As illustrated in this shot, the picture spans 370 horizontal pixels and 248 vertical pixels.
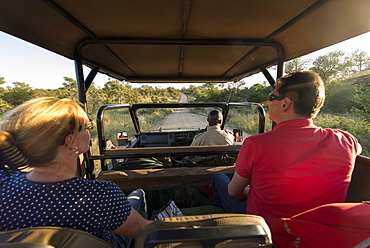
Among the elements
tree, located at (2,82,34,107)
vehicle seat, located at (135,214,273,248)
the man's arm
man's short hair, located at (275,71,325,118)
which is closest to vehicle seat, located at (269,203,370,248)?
vehicle seat, located at (135,214,273,248)

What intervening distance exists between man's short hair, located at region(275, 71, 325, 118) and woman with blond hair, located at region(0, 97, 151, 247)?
4.17 ft

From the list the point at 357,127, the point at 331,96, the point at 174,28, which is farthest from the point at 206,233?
the point at 331,96

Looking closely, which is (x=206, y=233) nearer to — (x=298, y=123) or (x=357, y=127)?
(x=298, y=123)

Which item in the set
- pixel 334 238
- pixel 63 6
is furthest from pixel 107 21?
pixel 334 238

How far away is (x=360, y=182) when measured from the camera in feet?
4.40

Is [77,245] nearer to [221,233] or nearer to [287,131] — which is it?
[221,233]

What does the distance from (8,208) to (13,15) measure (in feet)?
5.18

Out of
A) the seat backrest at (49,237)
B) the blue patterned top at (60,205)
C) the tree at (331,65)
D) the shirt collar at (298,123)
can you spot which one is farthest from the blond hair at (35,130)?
the tree at (331,65)

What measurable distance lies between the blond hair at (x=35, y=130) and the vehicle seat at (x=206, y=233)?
640 mm

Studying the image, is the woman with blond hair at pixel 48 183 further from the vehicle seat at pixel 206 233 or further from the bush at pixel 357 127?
the bush at pixel 357 127

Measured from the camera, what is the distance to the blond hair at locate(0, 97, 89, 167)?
33.4 inches

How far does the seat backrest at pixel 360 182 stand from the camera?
4.26ft

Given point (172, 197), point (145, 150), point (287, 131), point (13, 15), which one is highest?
point (13, 15)

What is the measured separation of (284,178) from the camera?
3.73 feet
